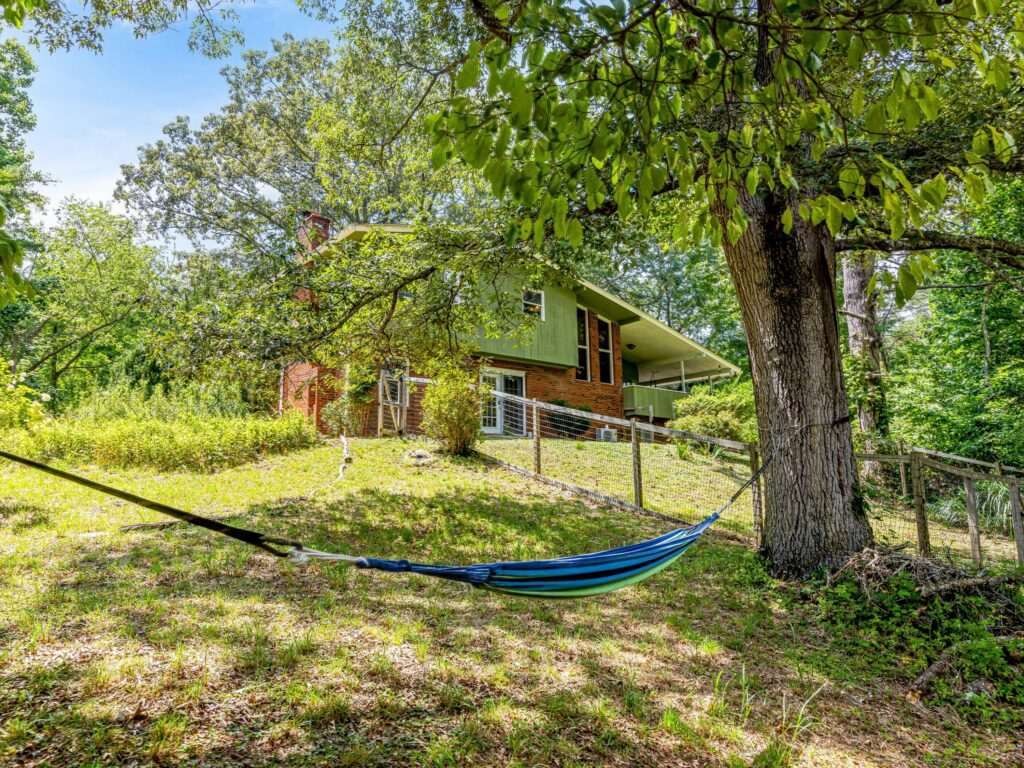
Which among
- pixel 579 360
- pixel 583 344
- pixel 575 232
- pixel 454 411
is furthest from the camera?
pixel 583 344

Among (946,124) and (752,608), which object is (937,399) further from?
(752,608)

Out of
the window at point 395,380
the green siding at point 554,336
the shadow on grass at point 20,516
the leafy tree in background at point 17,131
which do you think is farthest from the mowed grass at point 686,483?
the leafy tree in background at point 17,131

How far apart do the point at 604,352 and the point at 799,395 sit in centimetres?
1445

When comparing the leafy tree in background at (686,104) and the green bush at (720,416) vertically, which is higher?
the leafy tree in background at (686,104)

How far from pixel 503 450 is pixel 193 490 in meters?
5.40

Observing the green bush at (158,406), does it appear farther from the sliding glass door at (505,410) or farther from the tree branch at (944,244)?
the tree branch at (944,244)

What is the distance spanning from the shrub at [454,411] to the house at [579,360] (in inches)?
127

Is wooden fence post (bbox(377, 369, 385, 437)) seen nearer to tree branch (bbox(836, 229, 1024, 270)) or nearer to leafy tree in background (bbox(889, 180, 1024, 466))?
tree branch (bbox(836, 229, 1024, 270))

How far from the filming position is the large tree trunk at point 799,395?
4277 millimetres

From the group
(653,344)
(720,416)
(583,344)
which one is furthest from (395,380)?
(653,344)

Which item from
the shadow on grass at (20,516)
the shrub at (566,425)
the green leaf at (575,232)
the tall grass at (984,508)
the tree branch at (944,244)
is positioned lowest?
the tall grass at (984,508)

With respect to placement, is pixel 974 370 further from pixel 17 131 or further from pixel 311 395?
pixel 17 131

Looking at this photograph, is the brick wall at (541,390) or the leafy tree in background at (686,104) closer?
the leafy tree in background at (686,104)

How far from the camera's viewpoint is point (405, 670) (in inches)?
109
